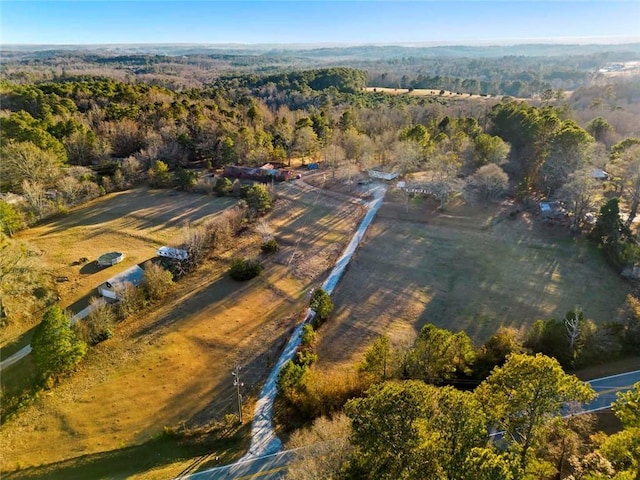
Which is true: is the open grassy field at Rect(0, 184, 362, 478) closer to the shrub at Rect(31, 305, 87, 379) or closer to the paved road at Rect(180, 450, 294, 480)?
the shrub at Rect(31, 305, 87, 379)

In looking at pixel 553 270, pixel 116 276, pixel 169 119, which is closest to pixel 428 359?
pixel 553 270

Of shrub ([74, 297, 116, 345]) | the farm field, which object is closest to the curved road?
shrub ([74, 297, 116, 345])

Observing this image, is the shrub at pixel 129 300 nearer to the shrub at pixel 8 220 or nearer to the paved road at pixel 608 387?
the shrub at pixel 8 220

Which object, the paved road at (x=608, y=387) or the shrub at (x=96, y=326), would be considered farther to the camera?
the shrub at (x=96, y=326)

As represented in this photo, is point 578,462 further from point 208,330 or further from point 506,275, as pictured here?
point 208,330

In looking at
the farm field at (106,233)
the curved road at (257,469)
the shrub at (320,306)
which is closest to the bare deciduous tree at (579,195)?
the curved road at (257,469)

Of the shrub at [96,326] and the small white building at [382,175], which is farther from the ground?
the small white building at [382,175]
